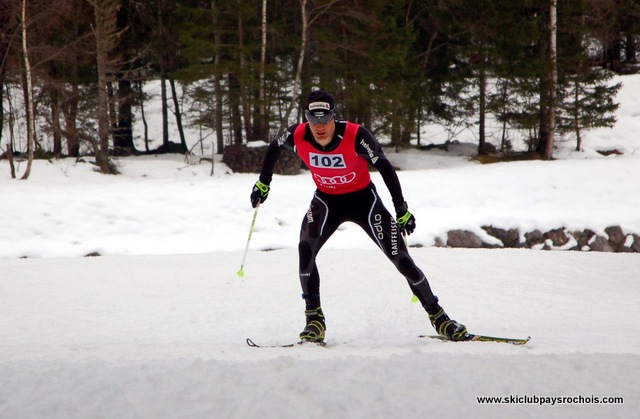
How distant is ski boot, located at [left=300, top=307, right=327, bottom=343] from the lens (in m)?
4.67

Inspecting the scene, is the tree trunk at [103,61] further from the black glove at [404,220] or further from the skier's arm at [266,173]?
the black glove at [404,220]

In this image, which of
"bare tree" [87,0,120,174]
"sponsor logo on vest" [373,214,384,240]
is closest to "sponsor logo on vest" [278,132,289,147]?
"sponsor logo on vest" [373,214,384,240]

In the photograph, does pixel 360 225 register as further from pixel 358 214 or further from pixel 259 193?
pixel 259 193

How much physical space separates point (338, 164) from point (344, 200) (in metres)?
0.36

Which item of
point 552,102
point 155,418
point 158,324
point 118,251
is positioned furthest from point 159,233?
point 552,102

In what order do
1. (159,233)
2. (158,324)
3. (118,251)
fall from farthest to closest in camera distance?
(159,233) → (118,251) → (158,324)

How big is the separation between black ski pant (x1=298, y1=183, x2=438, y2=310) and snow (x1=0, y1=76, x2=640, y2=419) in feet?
1.68

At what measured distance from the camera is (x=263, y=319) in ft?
20.2

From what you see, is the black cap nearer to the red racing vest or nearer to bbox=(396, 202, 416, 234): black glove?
the red racing vest

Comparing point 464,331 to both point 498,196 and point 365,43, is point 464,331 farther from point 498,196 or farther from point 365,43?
point 365,43

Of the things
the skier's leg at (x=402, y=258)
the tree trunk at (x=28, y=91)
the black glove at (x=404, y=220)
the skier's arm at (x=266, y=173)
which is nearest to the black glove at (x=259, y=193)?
the skier's arm at (x=266, y=173)

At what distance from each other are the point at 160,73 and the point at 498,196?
17189 millimetres

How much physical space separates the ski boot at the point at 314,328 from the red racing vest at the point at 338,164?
1077 mm

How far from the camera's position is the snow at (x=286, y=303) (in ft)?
8.82
